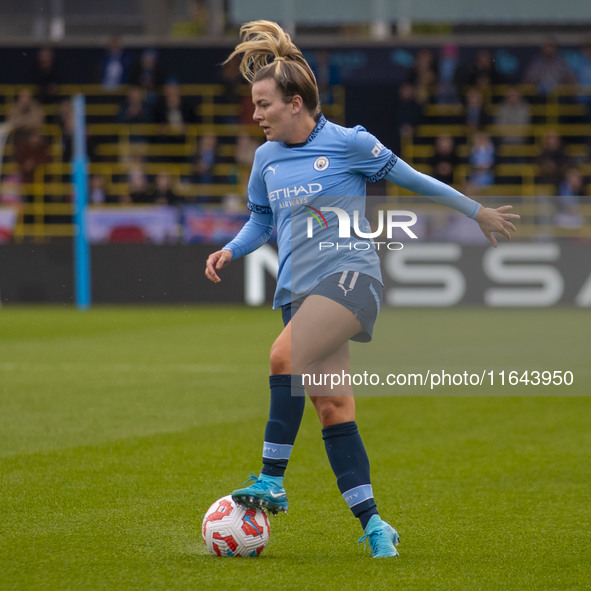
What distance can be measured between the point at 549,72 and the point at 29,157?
933 centimetres

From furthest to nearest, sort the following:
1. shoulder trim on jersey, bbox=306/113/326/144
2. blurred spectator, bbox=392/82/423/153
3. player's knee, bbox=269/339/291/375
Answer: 1. blurred spectator, bbox=392/82/423/153
2. shoulder trim on jersey, bbox=306/113/326/144
3. player's knee, bbox=269/339/291/375

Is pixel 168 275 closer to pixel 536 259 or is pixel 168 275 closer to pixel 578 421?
pixel 536 259

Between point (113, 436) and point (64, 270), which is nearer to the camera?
point (113, 436)

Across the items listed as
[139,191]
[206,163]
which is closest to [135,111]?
[206,163]

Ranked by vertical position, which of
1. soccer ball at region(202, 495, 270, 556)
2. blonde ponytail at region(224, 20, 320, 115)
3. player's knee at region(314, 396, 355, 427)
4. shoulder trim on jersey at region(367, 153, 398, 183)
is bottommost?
soccer ball at region(202, 495, 270, 556)

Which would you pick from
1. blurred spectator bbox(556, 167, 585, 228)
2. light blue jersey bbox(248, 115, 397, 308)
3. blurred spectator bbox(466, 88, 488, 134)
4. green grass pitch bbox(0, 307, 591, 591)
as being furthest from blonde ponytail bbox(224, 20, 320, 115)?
blurred spectator bbox(466, 88, 488, 134)

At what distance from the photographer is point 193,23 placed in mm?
22266

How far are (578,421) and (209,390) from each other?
2835 millimetres

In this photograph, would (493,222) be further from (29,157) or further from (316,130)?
(29,157)

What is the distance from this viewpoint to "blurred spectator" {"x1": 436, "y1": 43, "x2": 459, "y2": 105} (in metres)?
19.7

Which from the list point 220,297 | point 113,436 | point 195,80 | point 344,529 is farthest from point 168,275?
point 344,529

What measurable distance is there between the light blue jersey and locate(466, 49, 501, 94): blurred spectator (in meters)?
16.4

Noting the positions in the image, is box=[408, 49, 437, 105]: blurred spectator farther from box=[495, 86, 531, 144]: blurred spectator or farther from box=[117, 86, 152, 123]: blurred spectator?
box=[117, 86, 152, 123]: blurred spectator

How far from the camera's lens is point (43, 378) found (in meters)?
9.43
